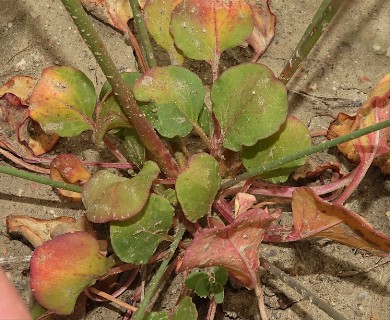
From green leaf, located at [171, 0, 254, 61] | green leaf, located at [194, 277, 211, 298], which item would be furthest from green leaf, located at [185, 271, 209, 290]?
green leaf, located at [171, 0, 254, 61]

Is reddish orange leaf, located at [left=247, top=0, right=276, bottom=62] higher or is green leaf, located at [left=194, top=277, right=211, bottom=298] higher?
reddish orange leaf, located at [left=247, top=0, right=276, bottom=62]

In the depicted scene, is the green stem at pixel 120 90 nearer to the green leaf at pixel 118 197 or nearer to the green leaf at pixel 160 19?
the green leaf at pixel 118 197

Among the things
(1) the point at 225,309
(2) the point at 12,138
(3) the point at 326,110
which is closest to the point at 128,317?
(1) the point at 225,309

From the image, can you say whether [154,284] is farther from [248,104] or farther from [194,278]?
[248,104]

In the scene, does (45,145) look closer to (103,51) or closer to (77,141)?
(77,141)

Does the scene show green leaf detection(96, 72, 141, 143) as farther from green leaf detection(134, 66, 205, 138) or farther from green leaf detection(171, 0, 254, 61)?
green leaf detection(171, 0, 254, 61)

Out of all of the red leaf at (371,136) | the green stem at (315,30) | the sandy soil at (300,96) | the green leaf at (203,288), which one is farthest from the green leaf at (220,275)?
the green stem at (315,30)
